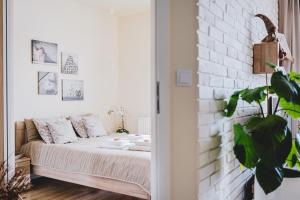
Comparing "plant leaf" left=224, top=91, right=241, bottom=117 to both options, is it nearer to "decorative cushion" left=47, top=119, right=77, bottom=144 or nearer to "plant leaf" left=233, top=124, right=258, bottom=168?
"plant leaf" left=233, top=124, right=258, bottom=168

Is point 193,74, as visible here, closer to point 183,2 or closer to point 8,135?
point 183,2

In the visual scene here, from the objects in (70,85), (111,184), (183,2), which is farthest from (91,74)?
(183,2)

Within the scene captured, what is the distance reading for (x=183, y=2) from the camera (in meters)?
1.74

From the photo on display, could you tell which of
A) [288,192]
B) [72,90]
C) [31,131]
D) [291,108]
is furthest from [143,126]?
[291,108]

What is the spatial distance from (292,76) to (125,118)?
153 inches

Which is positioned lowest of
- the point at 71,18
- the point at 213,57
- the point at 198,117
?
the point at 198,117

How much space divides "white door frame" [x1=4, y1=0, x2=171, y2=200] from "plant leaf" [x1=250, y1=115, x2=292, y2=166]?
22.2 inches

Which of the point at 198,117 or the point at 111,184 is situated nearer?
the point at 198,117

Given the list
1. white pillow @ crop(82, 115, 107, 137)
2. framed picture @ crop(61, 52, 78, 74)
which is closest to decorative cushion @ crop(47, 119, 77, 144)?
white pillow @ crop(82, 115, 107, 137)

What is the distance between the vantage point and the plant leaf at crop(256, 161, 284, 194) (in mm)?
1736

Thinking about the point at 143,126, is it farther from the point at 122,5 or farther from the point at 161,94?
the point at 161,94

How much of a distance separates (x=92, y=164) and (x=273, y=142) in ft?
6.71

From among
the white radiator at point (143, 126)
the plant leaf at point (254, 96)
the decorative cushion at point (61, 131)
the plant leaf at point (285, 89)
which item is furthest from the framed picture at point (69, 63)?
the plant leaf at point (285, 89)

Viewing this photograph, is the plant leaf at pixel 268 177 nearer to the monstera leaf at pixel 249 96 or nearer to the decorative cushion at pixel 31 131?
the monstera leaf at pixel 249 96
